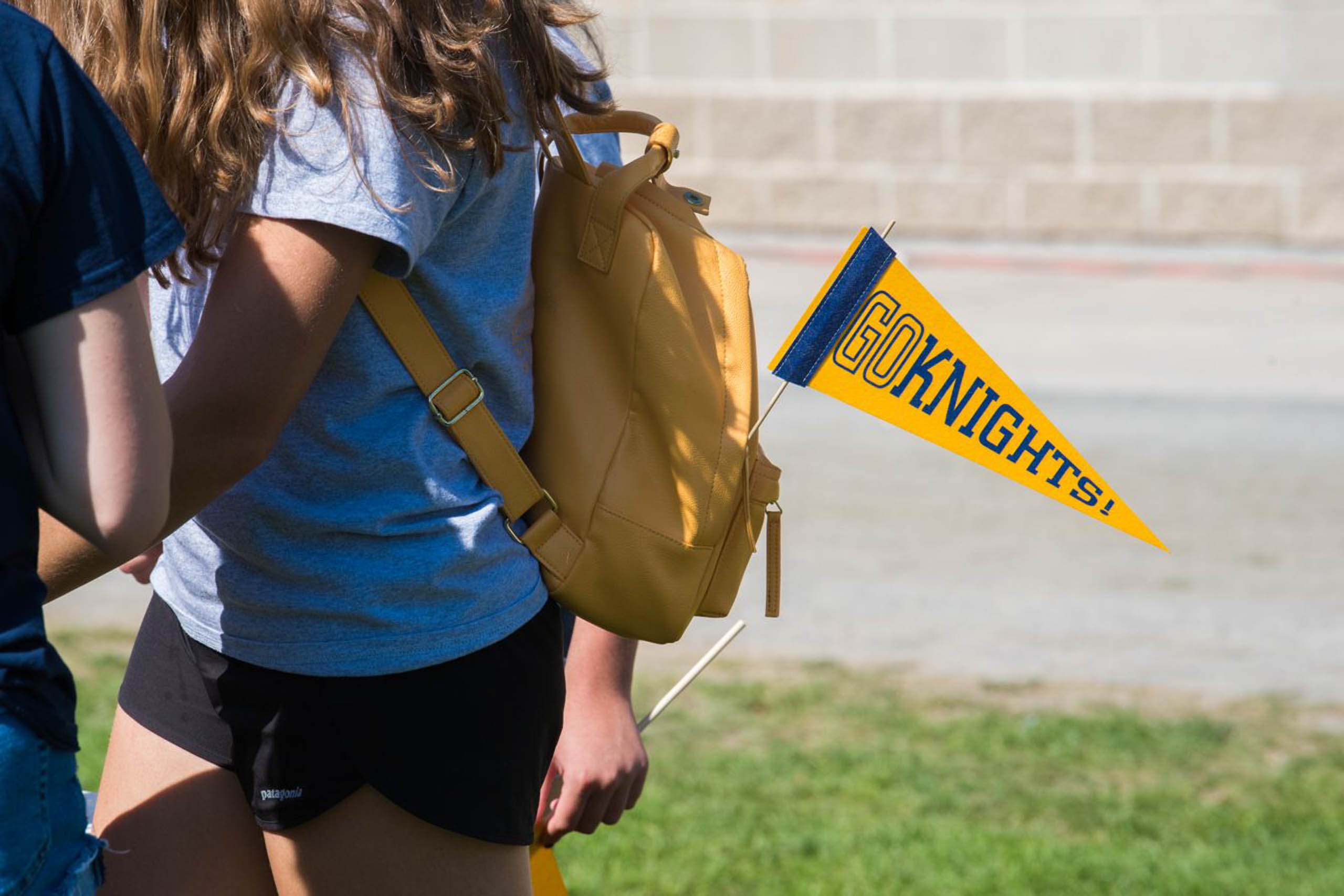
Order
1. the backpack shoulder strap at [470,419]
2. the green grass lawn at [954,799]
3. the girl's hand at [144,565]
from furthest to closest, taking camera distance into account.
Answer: the green grass lawn at [954,799]
the girl's hand at [144,565]
the backpack shoulder strap at [470,419]

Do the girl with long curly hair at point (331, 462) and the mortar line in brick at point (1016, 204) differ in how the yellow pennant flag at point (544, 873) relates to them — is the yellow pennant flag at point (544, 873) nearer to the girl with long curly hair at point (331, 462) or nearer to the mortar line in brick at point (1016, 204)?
the girl with long curly hair at point (331, 462)

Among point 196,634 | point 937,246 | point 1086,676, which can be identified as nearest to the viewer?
point 196,634

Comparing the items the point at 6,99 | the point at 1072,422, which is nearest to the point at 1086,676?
the point at 1072,422

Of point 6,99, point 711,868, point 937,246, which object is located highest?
point 6,99

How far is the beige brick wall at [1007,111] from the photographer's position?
9484 mm

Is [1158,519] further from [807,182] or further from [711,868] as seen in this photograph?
[807,182]

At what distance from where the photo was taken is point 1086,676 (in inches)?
181

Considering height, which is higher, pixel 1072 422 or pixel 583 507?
pixel 583 507

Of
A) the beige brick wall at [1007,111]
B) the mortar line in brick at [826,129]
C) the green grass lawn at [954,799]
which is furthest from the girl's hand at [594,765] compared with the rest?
the mortar line in brick at [826,129]

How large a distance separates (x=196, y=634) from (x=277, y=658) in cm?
13

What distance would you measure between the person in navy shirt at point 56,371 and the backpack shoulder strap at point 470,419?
1.01 ft

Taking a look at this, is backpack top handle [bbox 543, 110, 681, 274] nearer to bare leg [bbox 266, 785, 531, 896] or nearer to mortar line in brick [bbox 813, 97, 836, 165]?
bare leg [bbox 266, 785, 531, 896]

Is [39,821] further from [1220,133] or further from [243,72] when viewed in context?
[1220,133]

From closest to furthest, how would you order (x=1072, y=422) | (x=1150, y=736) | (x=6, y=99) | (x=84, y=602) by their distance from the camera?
(x=6, y=99) < (x=1150, y=736) < (x=84, y=602) < (x=1072, y=422)
